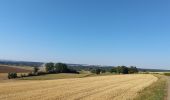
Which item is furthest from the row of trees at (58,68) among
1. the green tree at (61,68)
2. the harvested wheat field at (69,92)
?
the harvested wheat field at (69,92)

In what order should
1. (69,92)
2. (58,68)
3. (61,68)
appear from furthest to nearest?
(58,68), (61,68), (69,92)

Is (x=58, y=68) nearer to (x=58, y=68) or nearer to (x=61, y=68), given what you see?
(x=58, y=68)

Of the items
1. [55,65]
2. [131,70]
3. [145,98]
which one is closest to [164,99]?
[145,98]

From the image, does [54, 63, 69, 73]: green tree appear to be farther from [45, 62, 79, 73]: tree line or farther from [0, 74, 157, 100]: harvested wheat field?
[0, 74, 157, 100]: harvested wheat field

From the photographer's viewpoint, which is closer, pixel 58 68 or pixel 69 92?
pixel 69 92

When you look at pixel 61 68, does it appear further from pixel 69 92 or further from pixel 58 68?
pixel 69 92

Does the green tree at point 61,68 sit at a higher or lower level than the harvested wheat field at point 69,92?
higher

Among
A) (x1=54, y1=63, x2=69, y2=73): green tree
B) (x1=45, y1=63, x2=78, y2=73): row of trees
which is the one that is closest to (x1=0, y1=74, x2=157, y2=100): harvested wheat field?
(x1=45, y1=63, x2=78, y2=73): row of trees

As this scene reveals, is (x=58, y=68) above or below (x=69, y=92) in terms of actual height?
above

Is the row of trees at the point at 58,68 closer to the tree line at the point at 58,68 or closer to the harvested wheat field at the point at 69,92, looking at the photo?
the tree line at the point at 58,68

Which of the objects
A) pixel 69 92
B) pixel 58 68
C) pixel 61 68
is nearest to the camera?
pixel 69 92

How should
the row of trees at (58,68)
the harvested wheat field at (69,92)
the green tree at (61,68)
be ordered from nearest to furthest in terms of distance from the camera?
the harvested wheat field at (69,92)
the row of trees at (58,68)
the green tree at (61,68)

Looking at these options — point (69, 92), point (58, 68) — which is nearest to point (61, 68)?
point (58, 68)

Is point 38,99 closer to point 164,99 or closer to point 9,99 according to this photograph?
point 9,99
